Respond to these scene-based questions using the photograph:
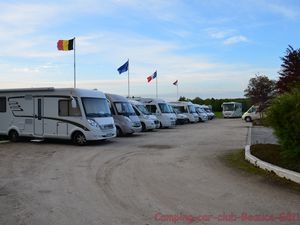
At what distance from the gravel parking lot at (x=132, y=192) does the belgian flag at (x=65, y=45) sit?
15982mm

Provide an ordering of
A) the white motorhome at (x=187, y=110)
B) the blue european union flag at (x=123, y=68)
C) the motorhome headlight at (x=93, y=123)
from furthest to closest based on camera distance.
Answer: the white motorhome at (x=187, y=110)
the blue european union flag at (x=123, y=68)
the motorhome headlight at (x=93, y=123)

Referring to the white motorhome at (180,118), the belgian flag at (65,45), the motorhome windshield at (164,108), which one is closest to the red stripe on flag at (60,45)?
the belgian flag at (65,45)

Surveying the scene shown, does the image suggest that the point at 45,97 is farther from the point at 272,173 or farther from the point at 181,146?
the point at 272,173

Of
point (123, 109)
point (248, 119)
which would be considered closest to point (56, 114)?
point (123, 109)

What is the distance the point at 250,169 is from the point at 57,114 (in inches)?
408

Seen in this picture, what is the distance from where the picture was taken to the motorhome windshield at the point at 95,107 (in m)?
18.9

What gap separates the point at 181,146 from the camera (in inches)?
714

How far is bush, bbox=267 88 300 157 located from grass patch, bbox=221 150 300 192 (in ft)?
2.85

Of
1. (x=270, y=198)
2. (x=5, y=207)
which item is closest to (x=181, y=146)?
(x=270, y=198)

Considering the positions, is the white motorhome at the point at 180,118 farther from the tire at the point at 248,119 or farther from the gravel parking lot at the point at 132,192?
the gravel parking lot at the point at 132,192

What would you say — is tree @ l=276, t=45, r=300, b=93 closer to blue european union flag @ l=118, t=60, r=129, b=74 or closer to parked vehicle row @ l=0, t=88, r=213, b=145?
parked vehicle row @ l=0, t=88, r=213, b=145

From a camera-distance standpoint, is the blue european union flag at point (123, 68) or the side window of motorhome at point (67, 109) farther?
the blue european union flag at point (123, 68)

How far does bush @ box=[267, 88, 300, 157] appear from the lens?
10531mm

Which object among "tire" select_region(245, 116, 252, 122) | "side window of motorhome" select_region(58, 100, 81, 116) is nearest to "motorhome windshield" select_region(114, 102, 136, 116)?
"side window of motorhome" select_region(58, 100, 81, 116)
